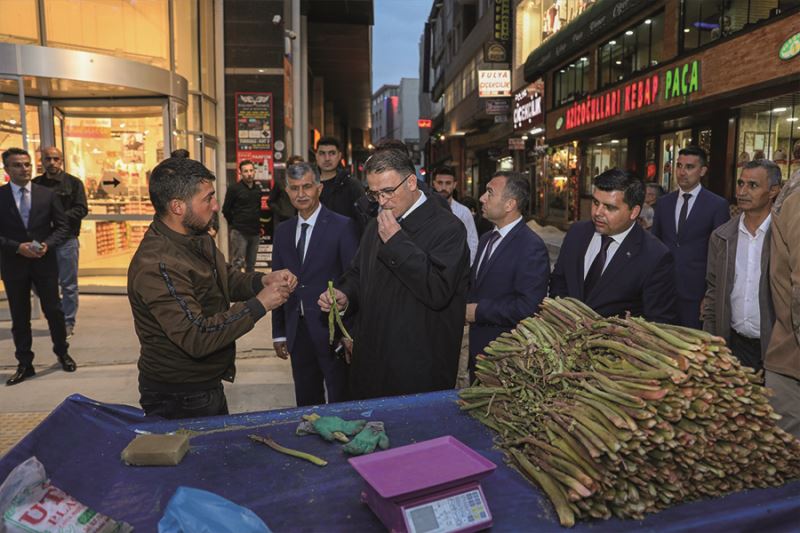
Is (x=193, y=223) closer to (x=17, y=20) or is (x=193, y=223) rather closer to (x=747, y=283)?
(x=747, y=283)

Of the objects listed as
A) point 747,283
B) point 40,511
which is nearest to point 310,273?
point 40,511

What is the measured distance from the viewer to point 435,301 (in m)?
2.88

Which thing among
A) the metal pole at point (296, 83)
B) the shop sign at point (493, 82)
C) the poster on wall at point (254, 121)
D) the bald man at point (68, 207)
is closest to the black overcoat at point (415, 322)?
the bald man at point (68, 207)

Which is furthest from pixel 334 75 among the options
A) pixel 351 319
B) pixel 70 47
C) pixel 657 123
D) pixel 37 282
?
pixel 351 319

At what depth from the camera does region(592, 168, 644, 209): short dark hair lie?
11.5 ft

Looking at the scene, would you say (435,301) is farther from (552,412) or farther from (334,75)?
A: (334,75)

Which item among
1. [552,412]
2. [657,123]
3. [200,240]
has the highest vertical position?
[657,123]

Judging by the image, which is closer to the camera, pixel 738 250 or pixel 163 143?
pixel 738 250

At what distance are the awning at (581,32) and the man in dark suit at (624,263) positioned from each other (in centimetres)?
1456

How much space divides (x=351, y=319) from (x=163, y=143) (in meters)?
7.17

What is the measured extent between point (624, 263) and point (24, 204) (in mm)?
5793

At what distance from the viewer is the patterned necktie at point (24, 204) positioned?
5.93 m

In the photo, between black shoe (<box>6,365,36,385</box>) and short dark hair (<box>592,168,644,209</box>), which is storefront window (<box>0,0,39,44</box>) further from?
short dark hair (<box>592,168,644,209</box>)

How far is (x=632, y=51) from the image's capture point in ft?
58.8
